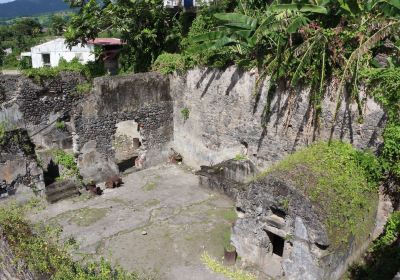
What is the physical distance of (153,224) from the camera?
11.9 m

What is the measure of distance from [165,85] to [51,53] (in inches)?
896

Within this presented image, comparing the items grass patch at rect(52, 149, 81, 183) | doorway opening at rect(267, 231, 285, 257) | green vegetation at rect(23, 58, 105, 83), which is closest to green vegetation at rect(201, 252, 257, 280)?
doorway opening at rect(267, 231, 285, 257)

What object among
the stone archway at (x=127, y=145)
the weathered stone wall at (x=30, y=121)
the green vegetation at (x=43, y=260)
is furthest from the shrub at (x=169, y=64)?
the green vegetation at (x=43, y=260)

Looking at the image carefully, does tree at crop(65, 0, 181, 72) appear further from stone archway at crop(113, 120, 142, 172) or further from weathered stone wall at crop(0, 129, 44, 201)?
weathered stone wall at crop(0, 129, 44, 201)

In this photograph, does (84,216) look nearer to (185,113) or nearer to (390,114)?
(185,113)

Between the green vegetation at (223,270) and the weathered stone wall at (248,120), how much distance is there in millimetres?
4276

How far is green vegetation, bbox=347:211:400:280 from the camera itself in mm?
9102

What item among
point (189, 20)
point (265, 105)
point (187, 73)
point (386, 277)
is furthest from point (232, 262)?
point (189, 20)

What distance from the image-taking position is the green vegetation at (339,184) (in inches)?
328

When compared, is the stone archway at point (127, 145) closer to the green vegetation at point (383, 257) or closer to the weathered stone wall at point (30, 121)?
the weathered stone wall at point (30, 121)

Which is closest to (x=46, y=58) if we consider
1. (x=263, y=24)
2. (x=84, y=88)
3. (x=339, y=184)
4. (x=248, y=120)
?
(x=84, y=88)

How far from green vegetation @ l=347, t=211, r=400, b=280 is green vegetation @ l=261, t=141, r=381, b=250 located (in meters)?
0.41

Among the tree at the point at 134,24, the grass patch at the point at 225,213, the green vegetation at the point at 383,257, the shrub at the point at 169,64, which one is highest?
the tree at the point at 134,24

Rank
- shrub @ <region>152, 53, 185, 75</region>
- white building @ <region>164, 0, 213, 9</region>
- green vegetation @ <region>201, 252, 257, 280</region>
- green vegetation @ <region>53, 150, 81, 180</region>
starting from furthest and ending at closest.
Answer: white building @ <region>164, 0, 213, 9</region>
shrub @ <region>152, 53, 185, 75</region>
green vegetation @ <region>53, 150, 81, 180</region>
green vegetation @ <region>201, 252, 257, 280</region>
